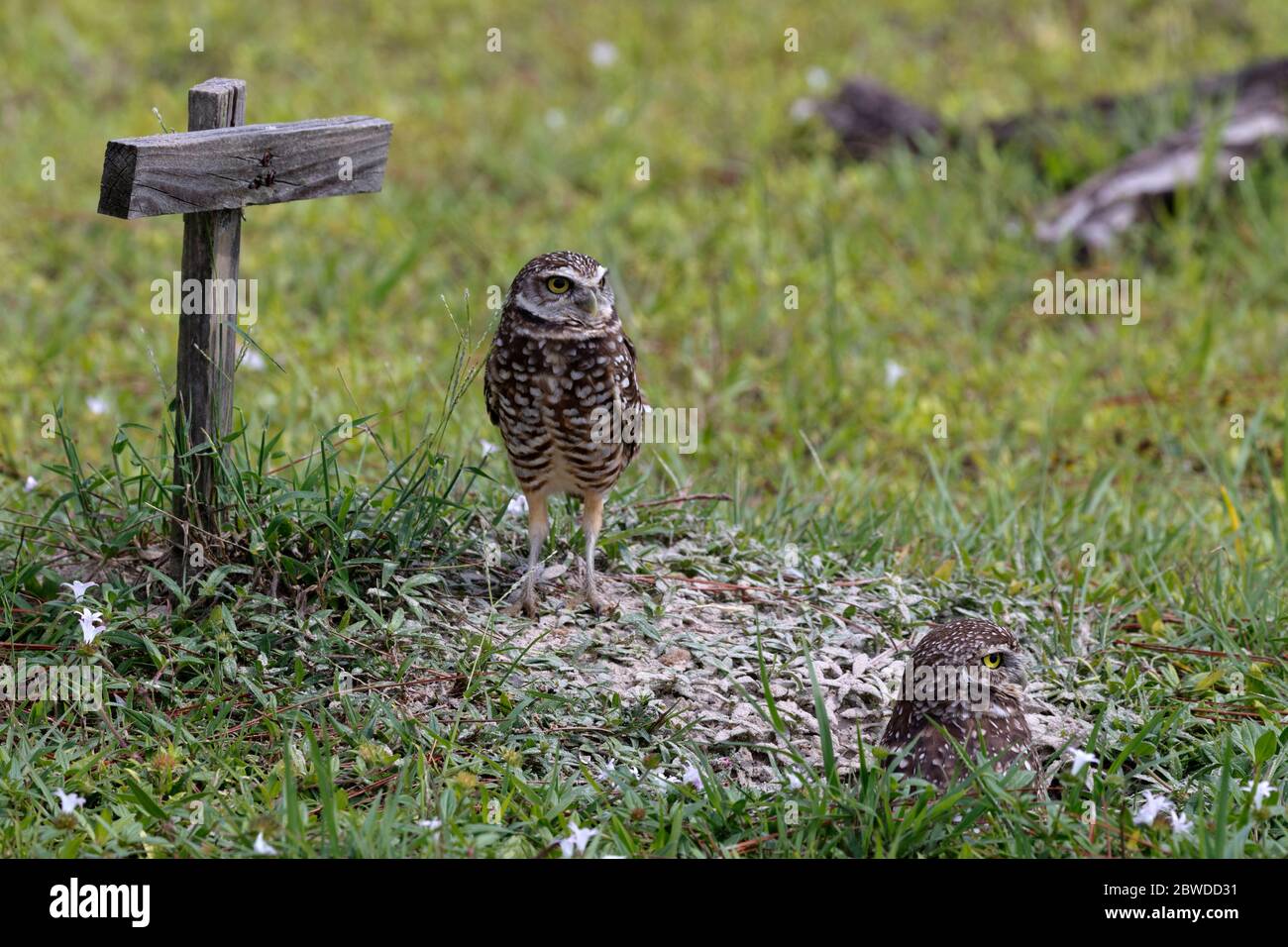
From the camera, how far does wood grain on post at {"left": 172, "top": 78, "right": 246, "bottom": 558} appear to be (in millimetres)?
4363

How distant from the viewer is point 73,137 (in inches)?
379

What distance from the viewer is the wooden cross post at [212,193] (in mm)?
4055

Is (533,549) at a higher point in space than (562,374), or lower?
lower

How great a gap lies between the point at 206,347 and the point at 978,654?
2.47m

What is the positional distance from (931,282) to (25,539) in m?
5.43

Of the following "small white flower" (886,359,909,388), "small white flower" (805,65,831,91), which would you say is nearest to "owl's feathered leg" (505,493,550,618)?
"small white flower" (886,359,909,388)

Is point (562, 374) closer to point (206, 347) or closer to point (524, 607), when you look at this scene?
point (524, 607)

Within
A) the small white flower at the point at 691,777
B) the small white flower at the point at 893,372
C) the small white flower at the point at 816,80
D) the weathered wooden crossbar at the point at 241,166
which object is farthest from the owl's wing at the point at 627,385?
the small white flower at the point at 816,80

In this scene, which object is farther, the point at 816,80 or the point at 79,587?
the point at 816,80

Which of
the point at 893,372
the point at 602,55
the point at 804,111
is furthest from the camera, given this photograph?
the point at 602,55

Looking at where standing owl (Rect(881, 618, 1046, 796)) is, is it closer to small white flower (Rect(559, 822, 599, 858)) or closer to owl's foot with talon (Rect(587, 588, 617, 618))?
small white flower (Rect(559, 822, 599, 858))

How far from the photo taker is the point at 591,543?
4.83 m

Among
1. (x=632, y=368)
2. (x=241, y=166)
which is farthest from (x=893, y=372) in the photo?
(x=241, y=166)
